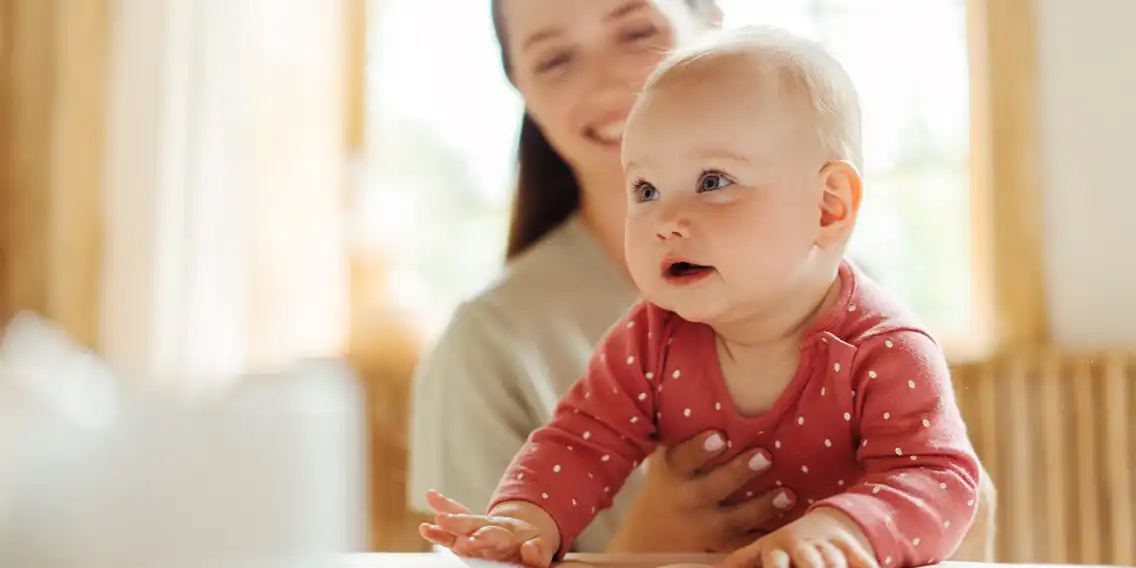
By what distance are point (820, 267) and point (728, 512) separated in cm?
19

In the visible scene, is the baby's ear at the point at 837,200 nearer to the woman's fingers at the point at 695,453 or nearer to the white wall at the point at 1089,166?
the woman's fingers at the point at 695,453

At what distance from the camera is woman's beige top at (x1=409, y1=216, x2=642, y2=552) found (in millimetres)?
1168

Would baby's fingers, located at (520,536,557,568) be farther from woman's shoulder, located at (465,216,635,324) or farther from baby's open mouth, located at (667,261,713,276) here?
woman's shoulder, located at (465,216,635,324)

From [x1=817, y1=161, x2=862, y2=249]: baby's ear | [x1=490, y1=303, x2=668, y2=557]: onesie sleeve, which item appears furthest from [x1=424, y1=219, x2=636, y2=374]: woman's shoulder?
[x1=817, y1=161, x2=862, y2=249]: baby's ear

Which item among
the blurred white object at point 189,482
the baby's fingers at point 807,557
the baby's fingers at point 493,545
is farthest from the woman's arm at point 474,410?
the blurred white object at point 189,482

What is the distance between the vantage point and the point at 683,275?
733 millimetres

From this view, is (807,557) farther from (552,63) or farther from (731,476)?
(552,63)

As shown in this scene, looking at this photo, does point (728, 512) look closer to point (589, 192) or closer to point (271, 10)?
point (589, 192)

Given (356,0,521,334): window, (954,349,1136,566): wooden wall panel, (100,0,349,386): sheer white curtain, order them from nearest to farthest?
1. (954,349,1136,566): wooden wall panel
2. (100,0,349,386): sheer white curtain
3. (356,0,521,334): window

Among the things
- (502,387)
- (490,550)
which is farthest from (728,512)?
(502,387)

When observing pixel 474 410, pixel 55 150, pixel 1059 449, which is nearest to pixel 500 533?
pixel 474 410

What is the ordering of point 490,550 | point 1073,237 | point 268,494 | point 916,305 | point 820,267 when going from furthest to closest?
point 916,305 → point 1073,237 → point 820,267 → point 490,550 → point 268,494

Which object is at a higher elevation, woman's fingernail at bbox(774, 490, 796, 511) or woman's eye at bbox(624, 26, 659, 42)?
woman's eye at bbox(624, 26, 659, 42)

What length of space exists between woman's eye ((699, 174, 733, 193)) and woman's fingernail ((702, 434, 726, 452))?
0.18 metres
